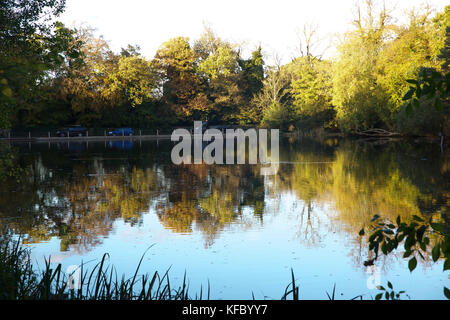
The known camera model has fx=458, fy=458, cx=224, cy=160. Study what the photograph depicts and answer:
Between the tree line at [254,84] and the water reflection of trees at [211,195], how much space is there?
10609 mm

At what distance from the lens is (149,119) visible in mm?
61344

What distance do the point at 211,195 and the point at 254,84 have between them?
59.2 metres

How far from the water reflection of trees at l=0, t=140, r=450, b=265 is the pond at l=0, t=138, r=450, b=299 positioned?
35 mm

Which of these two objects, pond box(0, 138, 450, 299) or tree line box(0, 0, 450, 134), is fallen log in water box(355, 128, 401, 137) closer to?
tree line box(0, 0, 450, 134)

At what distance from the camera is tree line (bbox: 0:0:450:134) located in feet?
128

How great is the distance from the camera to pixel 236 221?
10.1 meters

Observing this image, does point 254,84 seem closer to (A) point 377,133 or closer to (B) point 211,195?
(A) point 377,133

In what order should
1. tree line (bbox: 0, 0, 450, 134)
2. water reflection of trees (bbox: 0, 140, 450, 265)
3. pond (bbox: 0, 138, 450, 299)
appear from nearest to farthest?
pond (bbox: 0, 138, 450, 299)
water reflection of trees (bbox: 0, 140, 450, 265)
tree line (bbox: 0, 0, 450, 134)

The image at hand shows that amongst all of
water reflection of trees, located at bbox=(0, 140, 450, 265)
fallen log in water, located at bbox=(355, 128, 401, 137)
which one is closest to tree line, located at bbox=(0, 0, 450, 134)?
fallen log in water, located at bbox=(355, 128, 401, 137)

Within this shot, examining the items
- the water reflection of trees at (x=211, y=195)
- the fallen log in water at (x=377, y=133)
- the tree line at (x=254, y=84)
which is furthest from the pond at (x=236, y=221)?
the fallen log in water at (x=377, y=133)

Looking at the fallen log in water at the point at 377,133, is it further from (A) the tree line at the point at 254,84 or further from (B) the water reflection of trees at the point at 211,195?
(B) the water reflection of trees at the point at 211,195

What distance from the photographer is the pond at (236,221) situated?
21.4ft

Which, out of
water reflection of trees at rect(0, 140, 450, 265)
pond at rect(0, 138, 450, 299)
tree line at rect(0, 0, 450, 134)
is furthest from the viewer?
tree line at rect(0, 0, 450, 134)
